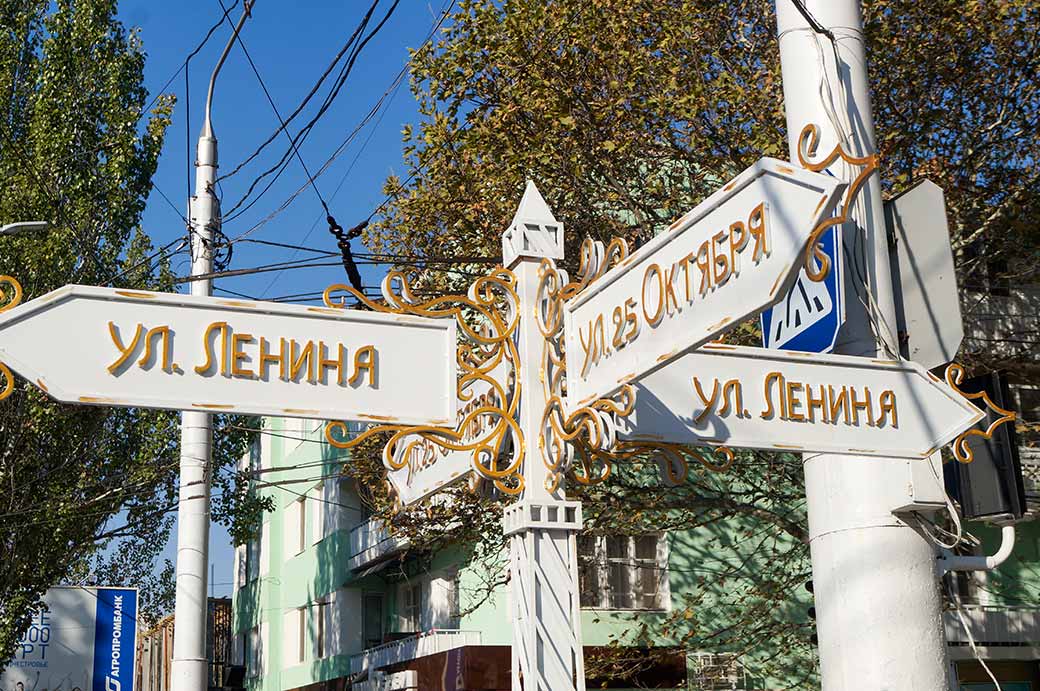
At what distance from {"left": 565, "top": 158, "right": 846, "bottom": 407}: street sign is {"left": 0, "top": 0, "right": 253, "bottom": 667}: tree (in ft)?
49.2

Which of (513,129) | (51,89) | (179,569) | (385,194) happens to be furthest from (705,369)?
(51,89)

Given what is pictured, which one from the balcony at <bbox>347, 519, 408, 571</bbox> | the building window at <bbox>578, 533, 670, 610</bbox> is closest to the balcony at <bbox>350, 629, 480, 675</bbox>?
the balcony at <bbox>347, 519, 408, 571</bbox>

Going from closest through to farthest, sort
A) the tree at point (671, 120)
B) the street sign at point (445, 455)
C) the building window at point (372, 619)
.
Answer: the street sign at point (445, 455) → the tree at point (671, 120) → the building window at point (372, 619)

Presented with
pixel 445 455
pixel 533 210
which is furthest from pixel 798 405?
pixel 445 455

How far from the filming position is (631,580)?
2050 centimetres

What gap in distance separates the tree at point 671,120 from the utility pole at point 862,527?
297 inches

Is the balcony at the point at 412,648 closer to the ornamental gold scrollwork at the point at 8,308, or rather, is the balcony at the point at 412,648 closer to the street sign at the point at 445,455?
A: the street sign at the point at 445,455

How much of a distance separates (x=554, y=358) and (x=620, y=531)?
1055 centimetres

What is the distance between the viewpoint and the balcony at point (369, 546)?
24641mm

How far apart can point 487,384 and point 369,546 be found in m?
22.7

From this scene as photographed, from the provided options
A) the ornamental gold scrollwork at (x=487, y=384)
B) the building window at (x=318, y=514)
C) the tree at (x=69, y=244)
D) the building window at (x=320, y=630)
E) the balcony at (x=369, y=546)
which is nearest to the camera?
the ornamental gold scrollwork at (x=487, y=384)

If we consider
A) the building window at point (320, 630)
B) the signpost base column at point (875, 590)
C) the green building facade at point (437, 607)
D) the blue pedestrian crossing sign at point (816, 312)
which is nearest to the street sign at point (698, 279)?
the blue pedestrian crossing sign at point (816, 312)

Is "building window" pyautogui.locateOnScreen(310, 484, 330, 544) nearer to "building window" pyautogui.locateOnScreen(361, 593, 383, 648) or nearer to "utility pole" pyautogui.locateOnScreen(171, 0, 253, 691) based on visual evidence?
"building window" pyautogui.locateOnScreen(361, 593, 383, 648)

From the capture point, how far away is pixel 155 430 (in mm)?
21000
